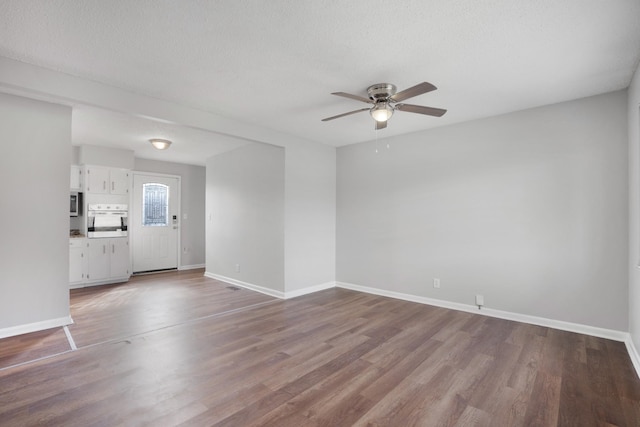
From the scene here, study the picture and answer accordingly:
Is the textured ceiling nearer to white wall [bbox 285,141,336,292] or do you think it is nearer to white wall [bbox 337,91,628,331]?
white wall [bbox 337,91,628,331]

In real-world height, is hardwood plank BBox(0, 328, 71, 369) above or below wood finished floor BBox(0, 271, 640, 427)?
above

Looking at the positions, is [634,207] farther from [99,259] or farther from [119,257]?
[99,259]

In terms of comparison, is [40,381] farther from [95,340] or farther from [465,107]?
[465,107]

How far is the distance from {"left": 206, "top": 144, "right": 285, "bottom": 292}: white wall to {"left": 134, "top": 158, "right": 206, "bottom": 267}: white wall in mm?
1246

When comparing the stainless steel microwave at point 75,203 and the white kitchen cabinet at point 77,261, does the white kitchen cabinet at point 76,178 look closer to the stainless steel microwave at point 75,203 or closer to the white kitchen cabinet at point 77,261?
the stainless steel microwave at point 75,203

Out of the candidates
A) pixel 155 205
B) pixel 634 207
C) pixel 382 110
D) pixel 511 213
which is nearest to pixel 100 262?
pixel 155 205

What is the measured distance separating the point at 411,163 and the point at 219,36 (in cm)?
326

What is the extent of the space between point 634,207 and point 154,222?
7.83 meters

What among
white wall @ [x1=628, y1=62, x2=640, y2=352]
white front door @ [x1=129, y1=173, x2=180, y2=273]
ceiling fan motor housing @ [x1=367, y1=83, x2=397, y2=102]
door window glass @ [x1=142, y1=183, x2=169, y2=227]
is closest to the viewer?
white wall @ [x1=628, y1=62, x2=640, y2=352]

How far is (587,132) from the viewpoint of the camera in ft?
10.7

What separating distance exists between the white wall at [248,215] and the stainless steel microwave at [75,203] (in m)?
2.21

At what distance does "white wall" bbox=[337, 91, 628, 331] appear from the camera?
3160 millimetres

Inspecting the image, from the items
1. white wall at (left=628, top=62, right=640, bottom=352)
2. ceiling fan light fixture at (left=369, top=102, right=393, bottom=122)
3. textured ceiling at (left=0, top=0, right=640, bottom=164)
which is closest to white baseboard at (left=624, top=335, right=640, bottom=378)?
white wall at (left=628, top=62, right=640, bottom=352)

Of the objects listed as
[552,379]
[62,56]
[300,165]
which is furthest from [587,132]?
[62,56]
